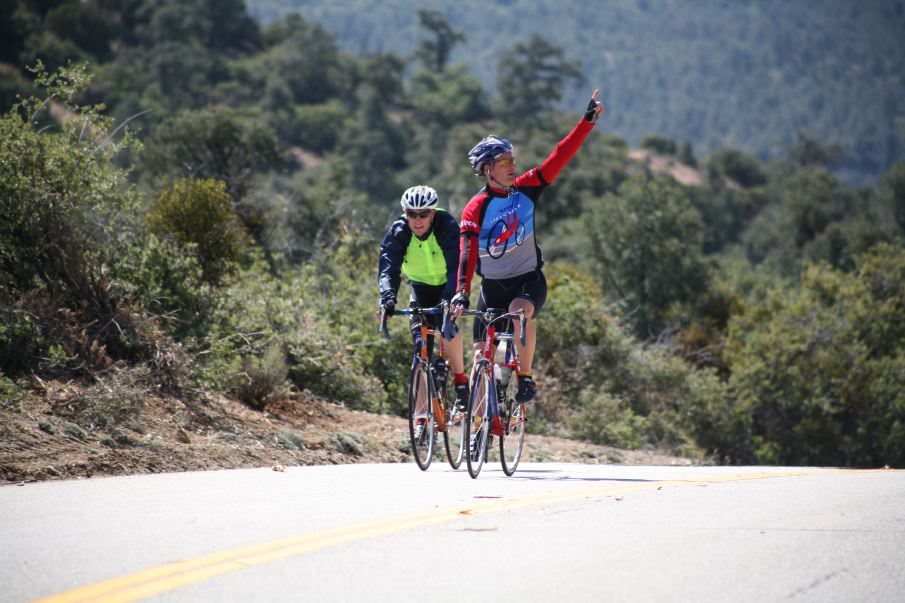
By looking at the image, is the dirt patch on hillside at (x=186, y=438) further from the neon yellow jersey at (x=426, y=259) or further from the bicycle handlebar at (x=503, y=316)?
the bicycle handlebar at (x=503, y=316)

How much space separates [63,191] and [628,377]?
18.7m

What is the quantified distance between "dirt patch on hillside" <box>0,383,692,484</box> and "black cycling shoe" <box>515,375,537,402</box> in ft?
7.11

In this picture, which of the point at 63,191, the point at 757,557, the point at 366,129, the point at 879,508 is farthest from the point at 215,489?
the point at 366,129

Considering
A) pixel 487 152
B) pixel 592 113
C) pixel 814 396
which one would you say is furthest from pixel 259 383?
pixel 814 396

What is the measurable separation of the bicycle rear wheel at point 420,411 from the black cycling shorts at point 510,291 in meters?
0.55

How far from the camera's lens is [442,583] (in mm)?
5211

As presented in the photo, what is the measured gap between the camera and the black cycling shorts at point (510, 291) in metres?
9.71

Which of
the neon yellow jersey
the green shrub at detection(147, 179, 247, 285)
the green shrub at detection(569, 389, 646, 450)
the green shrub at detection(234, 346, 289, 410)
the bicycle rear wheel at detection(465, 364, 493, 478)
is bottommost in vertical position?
the green shrub at detection(569, 389, 646, 450)

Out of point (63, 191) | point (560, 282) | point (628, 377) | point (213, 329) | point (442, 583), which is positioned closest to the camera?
point (442, 583)

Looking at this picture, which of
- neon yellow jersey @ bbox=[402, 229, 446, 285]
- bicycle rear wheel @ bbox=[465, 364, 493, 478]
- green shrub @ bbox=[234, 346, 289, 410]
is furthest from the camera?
green shrub @ bbox=[234, 346, 289, 410]

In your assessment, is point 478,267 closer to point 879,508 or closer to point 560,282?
point 879,508

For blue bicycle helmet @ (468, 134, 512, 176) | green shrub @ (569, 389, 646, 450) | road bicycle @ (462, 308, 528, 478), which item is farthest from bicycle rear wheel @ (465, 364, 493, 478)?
green shrub @ (569, 389, 646, 450)

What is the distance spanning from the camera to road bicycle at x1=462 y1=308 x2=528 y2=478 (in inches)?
366

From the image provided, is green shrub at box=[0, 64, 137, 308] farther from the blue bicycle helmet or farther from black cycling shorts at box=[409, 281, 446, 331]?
the blue bicycle helmet
